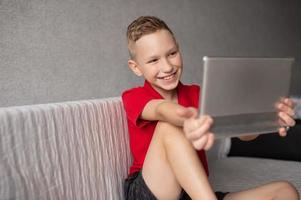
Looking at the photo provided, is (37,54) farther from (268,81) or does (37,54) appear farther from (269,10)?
(269,10)

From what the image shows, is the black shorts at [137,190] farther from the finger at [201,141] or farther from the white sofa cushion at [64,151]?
the finger at [201,141]

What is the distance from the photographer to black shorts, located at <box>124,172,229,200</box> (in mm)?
957

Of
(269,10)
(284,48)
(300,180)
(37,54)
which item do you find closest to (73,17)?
(37,54)

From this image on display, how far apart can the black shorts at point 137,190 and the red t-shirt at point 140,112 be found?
0.16 ft

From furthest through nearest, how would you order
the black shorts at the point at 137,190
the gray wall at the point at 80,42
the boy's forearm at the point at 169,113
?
the gray wall at the point at 80,42 < the black shorts at the point at 137,190 < the boy's forearm at the point at 169,113

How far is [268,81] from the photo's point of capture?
773 millimetres

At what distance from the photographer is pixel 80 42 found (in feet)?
4.44

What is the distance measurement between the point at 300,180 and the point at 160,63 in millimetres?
765

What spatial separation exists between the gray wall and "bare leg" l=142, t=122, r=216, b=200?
20.1 inches

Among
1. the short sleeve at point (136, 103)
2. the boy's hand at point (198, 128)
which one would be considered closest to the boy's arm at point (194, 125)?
the boy's hand at point (198, 128)

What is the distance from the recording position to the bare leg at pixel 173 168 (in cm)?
84

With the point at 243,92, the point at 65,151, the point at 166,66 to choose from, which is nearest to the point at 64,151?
the point at 65,151

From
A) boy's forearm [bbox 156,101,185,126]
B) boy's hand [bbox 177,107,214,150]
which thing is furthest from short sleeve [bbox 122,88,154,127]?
boy's hand [bbox 177,107,214,150]

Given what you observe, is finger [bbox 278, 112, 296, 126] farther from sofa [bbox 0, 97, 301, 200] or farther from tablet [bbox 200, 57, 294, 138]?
sofa [bbox 0, 97, 301, 200]
